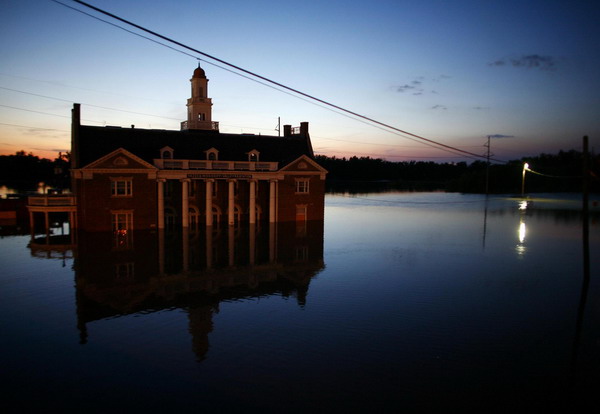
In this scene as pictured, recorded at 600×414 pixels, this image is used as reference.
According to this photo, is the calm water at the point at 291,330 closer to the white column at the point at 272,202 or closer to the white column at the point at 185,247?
the white column at the point at 185,247

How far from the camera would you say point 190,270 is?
2823 centimetres

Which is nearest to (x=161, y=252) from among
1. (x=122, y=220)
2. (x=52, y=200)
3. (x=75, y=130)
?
(x=122, y=220)

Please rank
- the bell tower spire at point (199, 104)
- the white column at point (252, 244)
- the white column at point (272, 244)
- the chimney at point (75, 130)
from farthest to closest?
the bell tower spire at point (199, 104) < the chimney at point (75, 130) < the white column at point (272, 244) < the white column at point (252, 244)

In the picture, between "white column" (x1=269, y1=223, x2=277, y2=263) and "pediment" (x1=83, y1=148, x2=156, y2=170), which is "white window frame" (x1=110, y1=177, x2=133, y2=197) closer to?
"pediment" (x1=83, y1=148, x2=156, y2=170)

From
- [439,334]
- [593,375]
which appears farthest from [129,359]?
[593,375]

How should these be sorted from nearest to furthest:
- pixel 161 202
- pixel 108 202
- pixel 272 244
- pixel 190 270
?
pixel 190 270 → pixel 272 244 → pixel 108 202 → pixel 161 202

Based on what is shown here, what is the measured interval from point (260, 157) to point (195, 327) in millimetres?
36996

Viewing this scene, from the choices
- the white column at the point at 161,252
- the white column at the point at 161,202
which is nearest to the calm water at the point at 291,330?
the white column at the point at 161,252

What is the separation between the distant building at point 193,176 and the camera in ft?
139

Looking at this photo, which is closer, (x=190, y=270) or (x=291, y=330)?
(x=291, y=330)

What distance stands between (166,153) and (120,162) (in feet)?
19.0

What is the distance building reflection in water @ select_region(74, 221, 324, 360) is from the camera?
20953 mm

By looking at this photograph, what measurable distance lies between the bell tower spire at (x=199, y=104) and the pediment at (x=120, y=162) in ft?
39.3

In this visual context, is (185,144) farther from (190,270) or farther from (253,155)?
(190,270)
